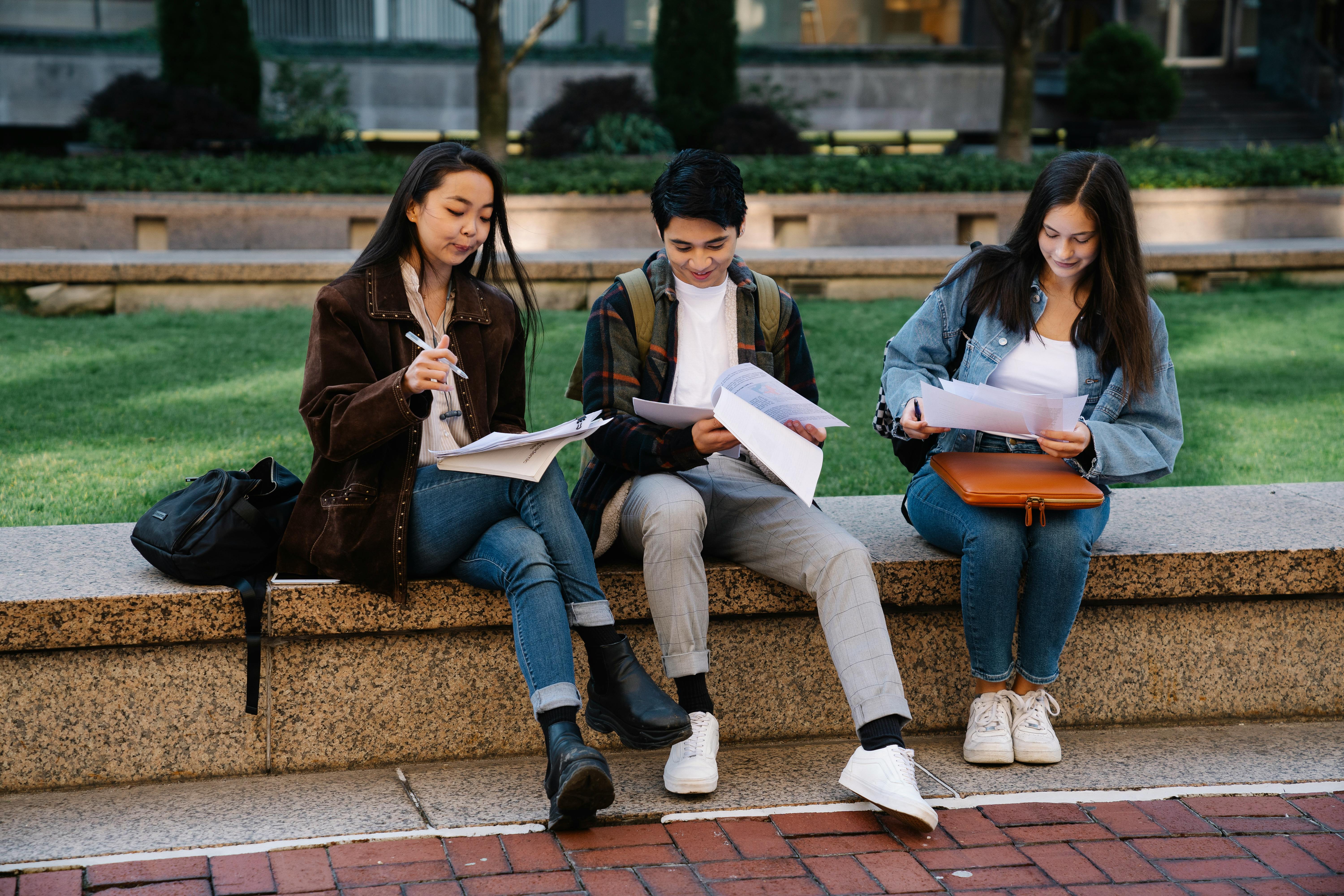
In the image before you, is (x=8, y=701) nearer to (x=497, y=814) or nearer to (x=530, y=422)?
(x=497, y=814)

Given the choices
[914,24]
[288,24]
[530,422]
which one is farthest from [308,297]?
[914,24]

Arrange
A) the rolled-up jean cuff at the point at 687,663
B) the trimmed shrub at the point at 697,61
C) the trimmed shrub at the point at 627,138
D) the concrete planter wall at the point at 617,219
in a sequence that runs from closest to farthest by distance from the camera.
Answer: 1. the rolled-up jean cuff at the point at 687,663
2. the concrete planter wall at the point at 617,219
3. the trimmed shrub at the point at 627,138
4. the trimmed shrub at the point at 697,61

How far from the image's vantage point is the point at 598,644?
3.13 meters

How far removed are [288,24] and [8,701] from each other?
22.7 m

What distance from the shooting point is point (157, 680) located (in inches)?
125

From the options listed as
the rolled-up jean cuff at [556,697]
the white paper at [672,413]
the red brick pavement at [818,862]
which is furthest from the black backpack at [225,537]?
the white paper at [672,413]

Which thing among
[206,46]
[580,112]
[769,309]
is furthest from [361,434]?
[206,46]

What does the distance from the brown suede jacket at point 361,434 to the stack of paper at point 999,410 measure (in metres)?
1.14

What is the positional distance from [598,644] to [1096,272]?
1717 mm

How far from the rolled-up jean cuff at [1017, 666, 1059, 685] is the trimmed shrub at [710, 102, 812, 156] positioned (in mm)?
13773

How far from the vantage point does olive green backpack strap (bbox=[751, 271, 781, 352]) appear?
3.53 metres

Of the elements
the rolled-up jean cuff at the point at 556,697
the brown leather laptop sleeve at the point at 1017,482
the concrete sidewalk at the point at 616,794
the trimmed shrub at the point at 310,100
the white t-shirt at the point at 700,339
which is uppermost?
the trimmed shrub at the point at 310,100

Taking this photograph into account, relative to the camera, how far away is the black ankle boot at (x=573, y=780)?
286cm

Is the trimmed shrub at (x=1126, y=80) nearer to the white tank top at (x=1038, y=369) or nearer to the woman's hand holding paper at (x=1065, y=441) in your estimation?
the white tank top at (x=1038, y=369)
